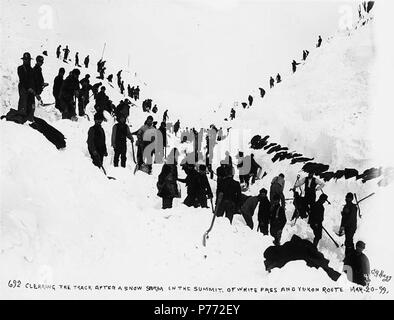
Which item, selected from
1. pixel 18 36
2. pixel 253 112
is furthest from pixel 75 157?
pixel 18 36

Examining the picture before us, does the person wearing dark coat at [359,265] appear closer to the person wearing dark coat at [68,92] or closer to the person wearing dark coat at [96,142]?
the person wearing dark coat at [96,142]

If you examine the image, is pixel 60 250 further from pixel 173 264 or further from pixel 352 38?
pixel 352 38

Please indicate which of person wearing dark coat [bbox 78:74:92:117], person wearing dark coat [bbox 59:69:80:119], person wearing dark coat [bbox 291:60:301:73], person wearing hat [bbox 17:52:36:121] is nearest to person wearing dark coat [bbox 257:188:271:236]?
person wearing hat [bbox 17:52:36:121]

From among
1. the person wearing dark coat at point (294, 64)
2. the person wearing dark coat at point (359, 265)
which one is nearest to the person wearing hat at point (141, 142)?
the person wearing dark coat at point (359, 265)

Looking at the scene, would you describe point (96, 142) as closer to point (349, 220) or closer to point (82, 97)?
point (82, 97)

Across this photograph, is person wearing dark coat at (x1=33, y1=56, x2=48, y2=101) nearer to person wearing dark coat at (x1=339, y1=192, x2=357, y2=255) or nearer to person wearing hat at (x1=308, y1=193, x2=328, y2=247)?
person wearing hat at (x1=308, y1=193, x2=328, y2=247)
